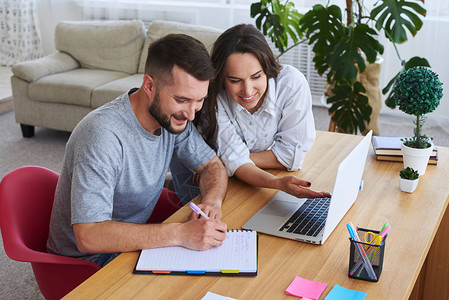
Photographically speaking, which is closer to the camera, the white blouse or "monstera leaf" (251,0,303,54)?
the white blouse

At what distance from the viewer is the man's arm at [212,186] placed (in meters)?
1.66

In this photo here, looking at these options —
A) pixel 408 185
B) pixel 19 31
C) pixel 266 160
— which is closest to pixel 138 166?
pixel 266 160

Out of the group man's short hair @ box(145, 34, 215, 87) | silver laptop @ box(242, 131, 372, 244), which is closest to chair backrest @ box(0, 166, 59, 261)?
man's short hair @ box(145, 34, 215, 87)

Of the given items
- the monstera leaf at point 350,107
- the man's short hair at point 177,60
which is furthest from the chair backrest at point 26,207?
the monstera leaf at point 350,107

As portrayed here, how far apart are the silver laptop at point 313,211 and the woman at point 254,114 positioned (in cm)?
6

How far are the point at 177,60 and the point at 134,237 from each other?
51cm

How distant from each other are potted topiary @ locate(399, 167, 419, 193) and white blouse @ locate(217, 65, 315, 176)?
1.18 feet

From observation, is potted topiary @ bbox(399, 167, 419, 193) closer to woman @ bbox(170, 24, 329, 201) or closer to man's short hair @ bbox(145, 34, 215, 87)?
woman @ bbox(170, 24, 329, 201)

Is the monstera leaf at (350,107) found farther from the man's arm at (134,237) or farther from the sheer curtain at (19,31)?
the sheer curtain at (19,31)

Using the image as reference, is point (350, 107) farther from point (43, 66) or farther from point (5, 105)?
point (5, 105)

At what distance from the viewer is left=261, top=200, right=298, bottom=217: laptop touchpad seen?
1.66 metres

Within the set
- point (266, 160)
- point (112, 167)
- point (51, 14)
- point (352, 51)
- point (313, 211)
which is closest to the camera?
point (112, 167)

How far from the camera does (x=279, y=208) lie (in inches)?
66.9

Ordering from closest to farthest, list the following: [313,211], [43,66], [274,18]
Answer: [313,211], [274,18], [43,66]
